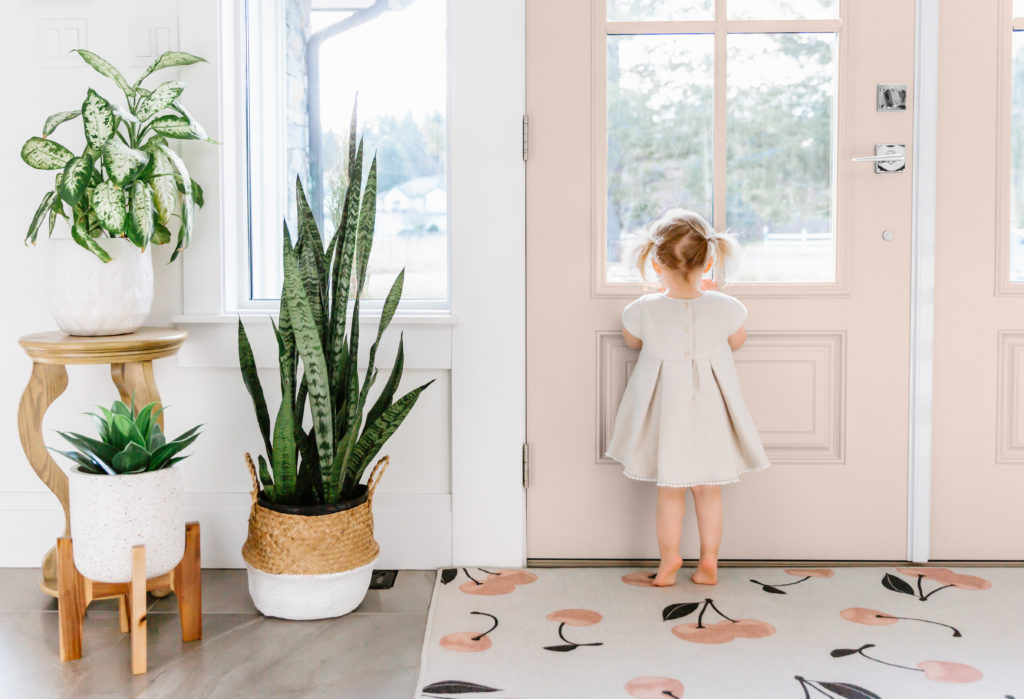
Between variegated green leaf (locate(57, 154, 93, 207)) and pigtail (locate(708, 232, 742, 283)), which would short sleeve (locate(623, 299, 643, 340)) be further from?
variegated green leaf (locate(57, 154, 93, 207))

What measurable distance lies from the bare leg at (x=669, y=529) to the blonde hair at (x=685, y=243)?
22.9 inches

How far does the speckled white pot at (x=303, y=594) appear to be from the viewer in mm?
2018

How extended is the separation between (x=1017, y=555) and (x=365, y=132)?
2.17m

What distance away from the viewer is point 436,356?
2.39 meters

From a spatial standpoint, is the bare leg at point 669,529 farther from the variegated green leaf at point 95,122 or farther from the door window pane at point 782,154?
the variegated green leaf at point 95,122

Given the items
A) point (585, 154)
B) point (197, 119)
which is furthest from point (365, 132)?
point (585, 154)

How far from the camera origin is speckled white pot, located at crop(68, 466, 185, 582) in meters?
1.74

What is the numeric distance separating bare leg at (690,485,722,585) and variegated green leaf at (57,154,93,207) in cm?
162

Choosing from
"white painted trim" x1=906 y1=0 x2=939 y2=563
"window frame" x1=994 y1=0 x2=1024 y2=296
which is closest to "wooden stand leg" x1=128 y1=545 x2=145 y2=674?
"white painted trim" x1=906 y1=0 x2=939 y2=563

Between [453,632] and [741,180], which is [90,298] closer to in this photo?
[453,632]

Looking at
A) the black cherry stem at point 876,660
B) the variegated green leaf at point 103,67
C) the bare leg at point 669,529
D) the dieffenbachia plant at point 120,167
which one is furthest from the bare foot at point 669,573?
the variegated green leaf at point 103,67

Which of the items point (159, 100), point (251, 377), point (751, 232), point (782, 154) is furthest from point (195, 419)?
point (782, 154)

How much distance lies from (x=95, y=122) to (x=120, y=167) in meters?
0.16

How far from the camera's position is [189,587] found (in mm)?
1899
